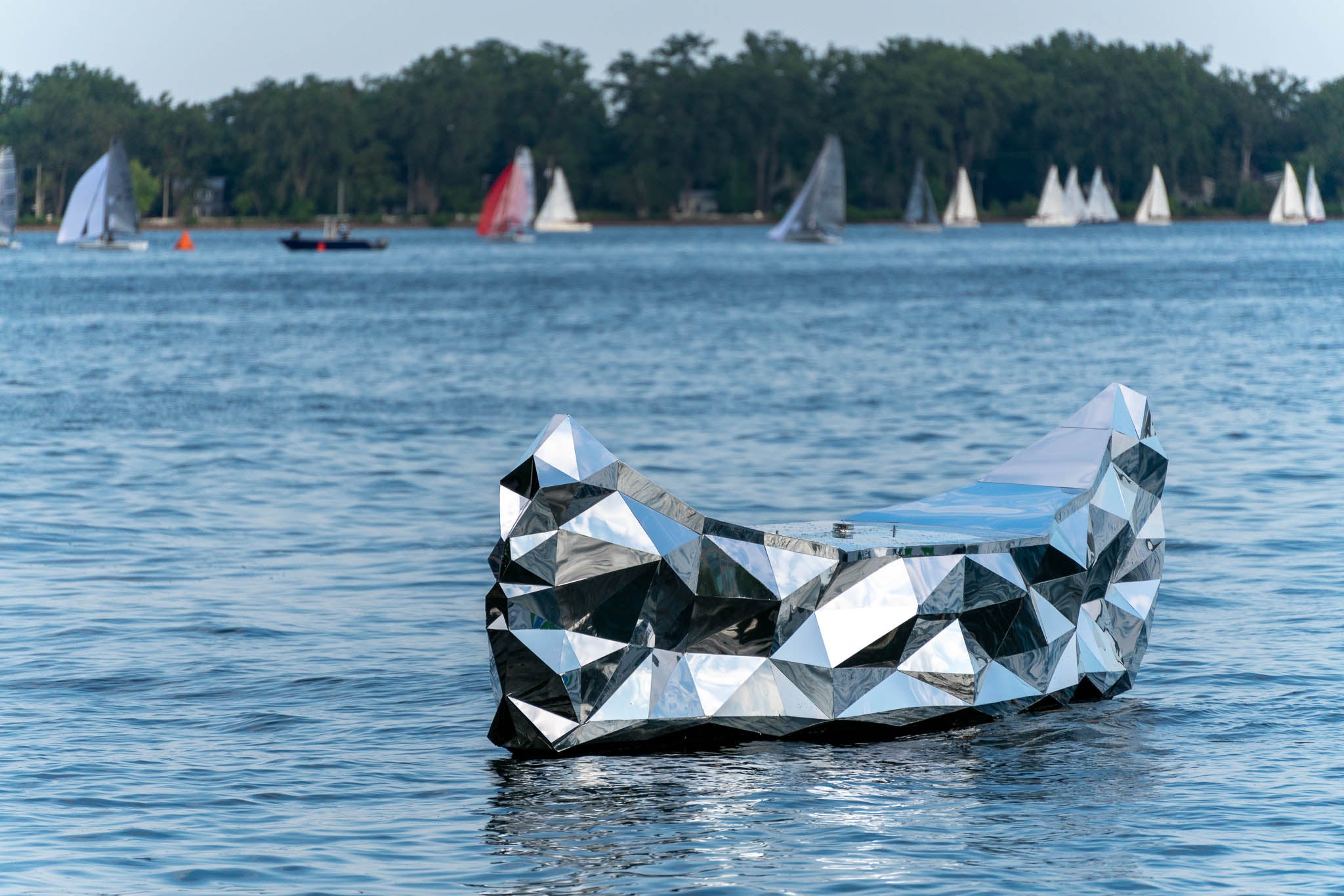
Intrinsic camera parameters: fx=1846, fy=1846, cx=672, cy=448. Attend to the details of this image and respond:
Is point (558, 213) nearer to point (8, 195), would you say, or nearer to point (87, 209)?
point (87, 209)

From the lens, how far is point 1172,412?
33.8 metres

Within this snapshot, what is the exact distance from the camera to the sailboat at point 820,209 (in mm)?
134375

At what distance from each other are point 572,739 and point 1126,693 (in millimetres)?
4410

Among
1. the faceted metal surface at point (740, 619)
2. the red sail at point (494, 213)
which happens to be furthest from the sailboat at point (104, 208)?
the faceted metal surface at point (740, 619)

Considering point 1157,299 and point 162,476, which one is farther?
point 1157,299

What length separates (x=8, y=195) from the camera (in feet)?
409

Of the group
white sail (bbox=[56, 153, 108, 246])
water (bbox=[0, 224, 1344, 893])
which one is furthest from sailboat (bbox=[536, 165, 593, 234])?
water (bbox=[0, 224, 1344, 893])

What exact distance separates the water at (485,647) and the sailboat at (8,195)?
71.9 m

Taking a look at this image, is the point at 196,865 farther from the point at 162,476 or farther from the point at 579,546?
the point at 162,476

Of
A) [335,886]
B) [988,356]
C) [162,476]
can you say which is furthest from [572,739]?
[988,356]

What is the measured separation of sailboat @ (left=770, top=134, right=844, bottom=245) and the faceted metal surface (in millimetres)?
117764

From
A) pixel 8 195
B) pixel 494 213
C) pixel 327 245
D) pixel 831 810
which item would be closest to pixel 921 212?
pixel 494 213

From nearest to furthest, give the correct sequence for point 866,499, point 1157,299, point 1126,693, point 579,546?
1. point 579,546
2. point 1126,693
3. point 866,499
4. point 1157,299

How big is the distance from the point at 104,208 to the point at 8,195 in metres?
8.90
